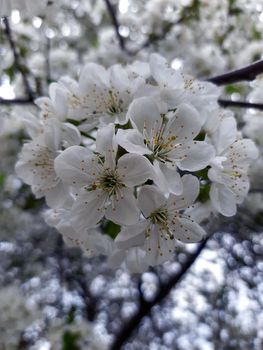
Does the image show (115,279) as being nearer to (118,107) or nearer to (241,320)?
(241,320)

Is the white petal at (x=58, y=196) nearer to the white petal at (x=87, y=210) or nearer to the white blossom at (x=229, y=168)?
the white petal at (x=87, y=210)

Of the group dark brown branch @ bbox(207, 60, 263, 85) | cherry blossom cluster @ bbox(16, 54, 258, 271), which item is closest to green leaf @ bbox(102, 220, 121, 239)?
cherry blossom cluster @ bbox(16, 54, 258, 271)

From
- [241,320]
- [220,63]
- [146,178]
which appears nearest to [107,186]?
[146,178]

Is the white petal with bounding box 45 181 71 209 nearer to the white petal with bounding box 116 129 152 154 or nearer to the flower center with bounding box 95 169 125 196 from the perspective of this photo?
the flower center with bounding box 95 169 125 196

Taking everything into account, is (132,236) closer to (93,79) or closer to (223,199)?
(223,199)

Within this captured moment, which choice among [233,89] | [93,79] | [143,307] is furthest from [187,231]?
[143,307]

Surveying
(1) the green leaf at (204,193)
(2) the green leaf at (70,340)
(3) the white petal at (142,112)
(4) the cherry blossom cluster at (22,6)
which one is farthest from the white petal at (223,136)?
(2) the green leaf at (70,340)

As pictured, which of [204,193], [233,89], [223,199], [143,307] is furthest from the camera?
[143,307]
